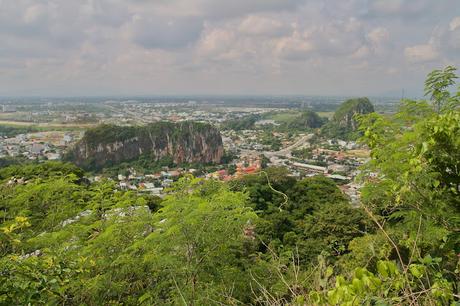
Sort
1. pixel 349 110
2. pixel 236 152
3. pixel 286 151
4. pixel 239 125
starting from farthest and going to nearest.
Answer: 1. pixel 239 125
2. pixel 349 110
3. pixel 286 151
4. pixel 236 152

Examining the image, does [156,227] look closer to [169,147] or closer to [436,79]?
[436,79]

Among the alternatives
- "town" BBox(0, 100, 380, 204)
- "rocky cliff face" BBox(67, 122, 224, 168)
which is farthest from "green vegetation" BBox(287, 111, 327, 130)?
"rocky cliff face" BBox(67, 122, 224, 168)

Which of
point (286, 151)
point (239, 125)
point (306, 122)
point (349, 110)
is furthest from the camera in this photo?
point (239, 125)

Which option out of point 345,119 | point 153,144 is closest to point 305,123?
point 345,119

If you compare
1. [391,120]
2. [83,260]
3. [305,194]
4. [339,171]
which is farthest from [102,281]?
[339,171]

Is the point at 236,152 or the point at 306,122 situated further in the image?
the point at 306,122

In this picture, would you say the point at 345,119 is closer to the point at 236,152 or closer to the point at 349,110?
the point at 349,110

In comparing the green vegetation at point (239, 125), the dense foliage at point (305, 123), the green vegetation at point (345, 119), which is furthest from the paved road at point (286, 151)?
the green vegetation at point (239, 125)

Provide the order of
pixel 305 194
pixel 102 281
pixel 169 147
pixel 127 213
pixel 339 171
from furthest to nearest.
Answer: pixel 169 147 → pixel 339 171 → pixel 305 194 → pixel 127 213 → pixel 102 281
